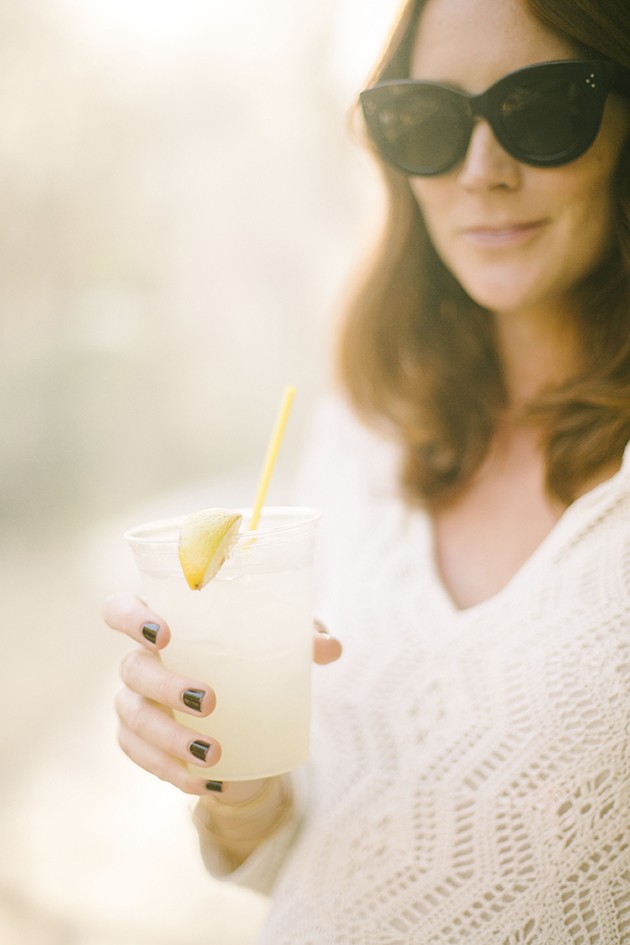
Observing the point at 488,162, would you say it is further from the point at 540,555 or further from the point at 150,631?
the point at 150,631

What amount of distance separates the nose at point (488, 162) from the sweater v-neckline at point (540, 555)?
46cm

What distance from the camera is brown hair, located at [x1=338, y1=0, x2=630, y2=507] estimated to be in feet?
4.31

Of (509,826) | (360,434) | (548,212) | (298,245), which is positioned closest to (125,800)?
(360,434)

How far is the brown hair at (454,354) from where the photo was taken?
4.31 ft

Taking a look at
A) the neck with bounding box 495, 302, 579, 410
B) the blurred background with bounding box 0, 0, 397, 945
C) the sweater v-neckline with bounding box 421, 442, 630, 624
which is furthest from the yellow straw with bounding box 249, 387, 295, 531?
the blurred background with bounding box 0, 0, 397, 945

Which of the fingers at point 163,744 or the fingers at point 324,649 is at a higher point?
the fingers at point 324,649

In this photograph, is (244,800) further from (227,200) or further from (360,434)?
(227,200)

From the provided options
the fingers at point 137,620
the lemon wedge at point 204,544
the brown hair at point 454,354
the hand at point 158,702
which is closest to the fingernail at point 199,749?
the hand at point 158,702

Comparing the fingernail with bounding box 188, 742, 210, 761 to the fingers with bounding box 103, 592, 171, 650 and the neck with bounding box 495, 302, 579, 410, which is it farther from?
the neck with bounding box 495, 302, 579, 410

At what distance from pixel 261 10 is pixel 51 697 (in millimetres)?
3828

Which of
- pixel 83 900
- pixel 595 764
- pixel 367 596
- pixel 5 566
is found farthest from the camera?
pixel 5 566

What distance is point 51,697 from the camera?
152 inches

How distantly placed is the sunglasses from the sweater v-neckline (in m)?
0.47

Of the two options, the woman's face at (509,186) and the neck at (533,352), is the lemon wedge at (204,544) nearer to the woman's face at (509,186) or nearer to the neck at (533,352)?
the woman's face at (509,186)
